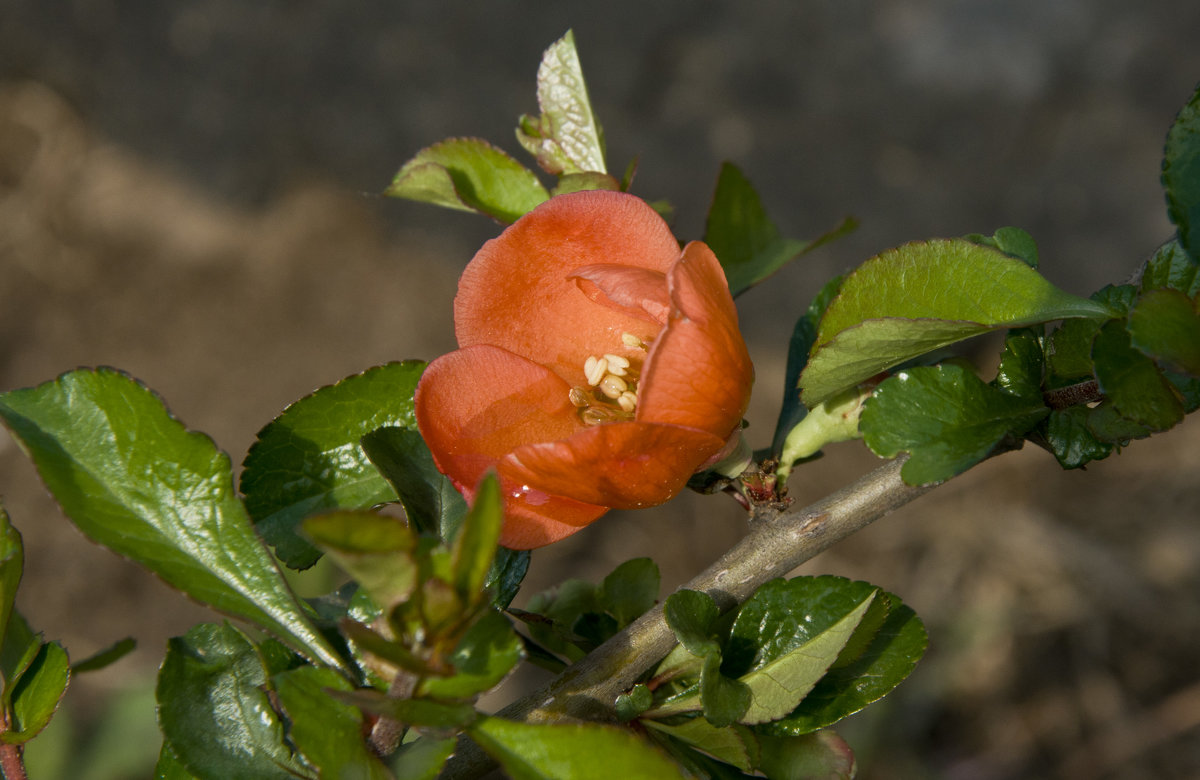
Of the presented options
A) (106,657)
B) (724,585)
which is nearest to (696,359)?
(724,585)

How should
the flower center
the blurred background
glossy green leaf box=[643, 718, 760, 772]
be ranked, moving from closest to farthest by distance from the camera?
1. glossy green leaf box=[643, 718, 760, 772]
2. the flower center
3. the blurred background

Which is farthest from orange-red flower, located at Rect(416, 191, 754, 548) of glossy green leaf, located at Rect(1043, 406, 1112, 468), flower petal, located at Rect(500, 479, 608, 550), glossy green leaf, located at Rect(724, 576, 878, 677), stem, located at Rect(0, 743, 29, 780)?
stem, located at Rect(0, 743, 29, 780)

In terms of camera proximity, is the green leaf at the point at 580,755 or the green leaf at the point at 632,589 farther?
the green leaf at the point at 632,589

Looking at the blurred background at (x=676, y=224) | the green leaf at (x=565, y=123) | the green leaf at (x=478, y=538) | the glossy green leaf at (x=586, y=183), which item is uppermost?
the green leaf at (x=565, y=123)

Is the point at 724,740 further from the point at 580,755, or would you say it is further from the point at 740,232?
the point at 740,232

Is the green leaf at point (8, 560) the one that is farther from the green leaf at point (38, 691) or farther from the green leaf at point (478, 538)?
the green leaf at point (478, 538)

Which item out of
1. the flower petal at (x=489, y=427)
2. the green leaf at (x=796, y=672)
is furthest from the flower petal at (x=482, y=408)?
the green leaf at (x=796, y=672)

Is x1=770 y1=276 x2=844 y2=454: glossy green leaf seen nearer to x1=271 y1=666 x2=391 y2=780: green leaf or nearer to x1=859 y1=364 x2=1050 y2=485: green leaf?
x1=859 y1=364 x2=1050 y2=485: green leaf
